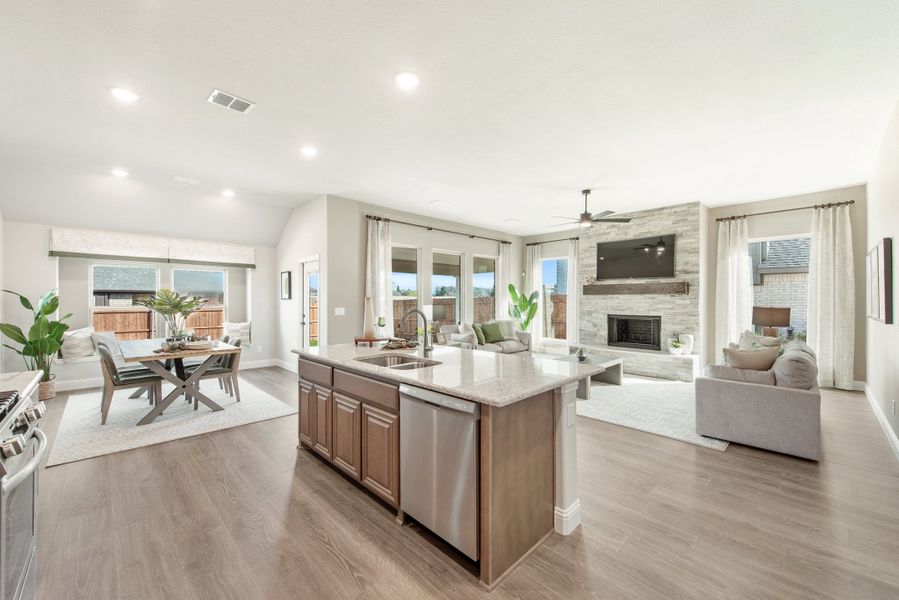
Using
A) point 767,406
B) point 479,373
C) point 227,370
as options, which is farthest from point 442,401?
point 227,370

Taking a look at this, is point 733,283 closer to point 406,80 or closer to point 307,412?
point 406,80

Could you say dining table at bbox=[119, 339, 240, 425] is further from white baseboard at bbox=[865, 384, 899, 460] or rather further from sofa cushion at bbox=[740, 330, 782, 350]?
white baseboard at bbox=[865, 384, 899, 460]

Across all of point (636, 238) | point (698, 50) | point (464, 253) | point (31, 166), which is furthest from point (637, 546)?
point (31, 166)

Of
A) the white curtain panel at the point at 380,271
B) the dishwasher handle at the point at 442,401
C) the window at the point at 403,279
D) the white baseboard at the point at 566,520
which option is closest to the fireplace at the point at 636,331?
the window at the point at 403,279

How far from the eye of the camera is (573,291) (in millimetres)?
8008

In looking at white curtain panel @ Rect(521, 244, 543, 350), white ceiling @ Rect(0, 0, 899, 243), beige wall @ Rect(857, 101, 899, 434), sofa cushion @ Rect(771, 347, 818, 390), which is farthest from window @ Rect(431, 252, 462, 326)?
beige wall @ Rect(857, 101, 899, 434)

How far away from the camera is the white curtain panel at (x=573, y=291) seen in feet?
26.0

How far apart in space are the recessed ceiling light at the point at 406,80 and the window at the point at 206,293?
19.1 feet

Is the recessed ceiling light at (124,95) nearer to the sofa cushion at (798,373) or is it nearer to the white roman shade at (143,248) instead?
the white roman shade at (143,248)

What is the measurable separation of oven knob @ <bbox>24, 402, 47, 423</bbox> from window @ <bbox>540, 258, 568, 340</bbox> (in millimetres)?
8426

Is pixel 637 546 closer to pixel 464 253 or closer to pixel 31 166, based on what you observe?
pixel 464 253

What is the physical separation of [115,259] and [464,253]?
6.06 meters

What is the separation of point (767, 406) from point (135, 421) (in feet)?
20.7

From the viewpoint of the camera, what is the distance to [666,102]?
301 centimetres
